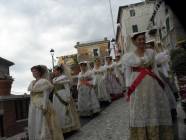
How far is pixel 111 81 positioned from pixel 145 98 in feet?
33.8

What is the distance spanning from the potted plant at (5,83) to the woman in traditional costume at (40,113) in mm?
2037

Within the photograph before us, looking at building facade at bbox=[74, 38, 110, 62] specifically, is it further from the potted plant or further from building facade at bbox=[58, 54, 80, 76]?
the potted plant

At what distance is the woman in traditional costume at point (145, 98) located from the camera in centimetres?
527

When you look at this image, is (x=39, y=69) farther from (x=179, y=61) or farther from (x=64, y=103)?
(x=179, y=61)

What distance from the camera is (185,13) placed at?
6.34 feet

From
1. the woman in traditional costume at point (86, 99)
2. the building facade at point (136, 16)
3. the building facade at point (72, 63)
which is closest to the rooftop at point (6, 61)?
the building facade at point (72, 63)

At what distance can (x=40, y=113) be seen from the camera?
24.4 feet

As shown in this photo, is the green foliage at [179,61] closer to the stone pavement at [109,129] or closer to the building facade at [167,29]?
the building facade at [167,29]

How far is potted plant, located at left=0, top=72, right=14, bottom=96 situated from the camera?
9.52 m

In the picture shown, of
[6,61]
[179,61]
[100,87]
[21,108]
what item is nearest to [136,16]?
[6,61]

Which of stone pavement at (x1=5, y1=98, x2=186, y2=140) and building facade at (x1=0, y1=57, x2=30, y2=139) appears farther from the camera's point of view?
building facade at (x1=0, y1=57, x2=30, y2=139)

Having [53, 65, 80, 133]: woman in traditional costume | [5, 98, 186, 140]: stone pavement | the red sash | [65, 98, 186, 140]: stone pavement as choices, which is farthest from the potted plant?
the red sash

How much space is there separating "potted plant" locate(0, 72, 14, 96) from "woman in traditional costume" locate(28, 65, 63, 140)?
80.2 inches

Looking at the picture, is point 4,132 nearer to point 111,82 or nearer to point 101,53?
point 111,82
